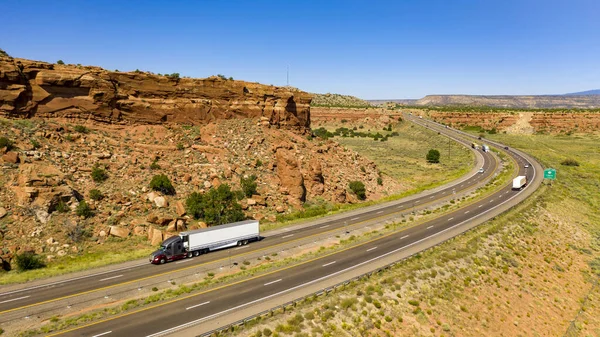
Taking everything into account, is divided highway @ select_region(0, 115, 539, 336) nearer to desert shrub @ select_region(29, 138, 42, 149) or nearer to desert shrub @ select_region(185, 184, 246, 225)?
desert shrub @ select_region(185, 184, 246, 225)

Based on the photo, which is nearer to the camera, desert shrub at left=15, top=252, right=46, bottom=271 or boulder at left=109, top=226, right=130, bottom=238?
desert shrub at left=15, top=252, right=46, bottom=271

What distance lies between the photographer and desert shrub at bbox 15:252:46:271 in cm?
3067

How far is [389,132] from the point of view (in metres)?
144

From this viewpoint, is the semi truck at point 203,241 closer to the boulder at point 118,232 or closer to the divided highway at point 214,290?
the divided highway at point 214,290

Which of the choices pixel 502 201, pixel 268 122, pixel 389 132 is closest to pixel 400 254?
pixel 502 201

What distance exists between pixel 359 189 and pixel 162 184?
32506 mm

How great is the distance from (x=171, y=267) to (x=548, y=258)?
40939mm

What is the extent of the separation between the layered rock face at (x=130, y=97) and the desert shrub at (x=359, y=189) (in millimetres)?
16268

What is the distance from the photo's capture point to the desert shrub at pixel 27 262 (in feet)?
101

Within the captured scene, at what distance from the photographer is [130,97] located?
50656 millimetres

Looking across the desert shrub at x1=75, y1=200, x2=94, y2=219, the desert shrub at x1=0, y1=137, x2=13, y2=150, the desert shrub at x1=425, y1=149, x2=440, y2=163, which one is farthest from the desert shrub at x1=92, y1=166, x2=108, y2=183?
the desert shrub at x1=425, y1=149, x2=440, y2=163

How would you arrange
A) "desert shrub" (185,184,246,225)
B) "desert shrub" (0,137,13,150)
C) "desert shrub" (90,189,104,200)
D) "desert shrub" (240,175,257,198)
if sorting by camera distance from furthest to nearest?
"desert shrub" (240,175,257,198)
"desert shrub" (185,184,246,225)
"desert shrub" (90,189,104,200)
"desert shrub" (0,137,13,150)

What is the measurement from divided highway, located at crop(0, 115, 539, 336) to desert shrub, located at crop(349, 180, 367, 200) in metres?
14.4

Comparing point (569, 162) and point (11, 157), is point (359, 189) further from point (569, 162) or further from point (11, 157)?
point (569, 162)
